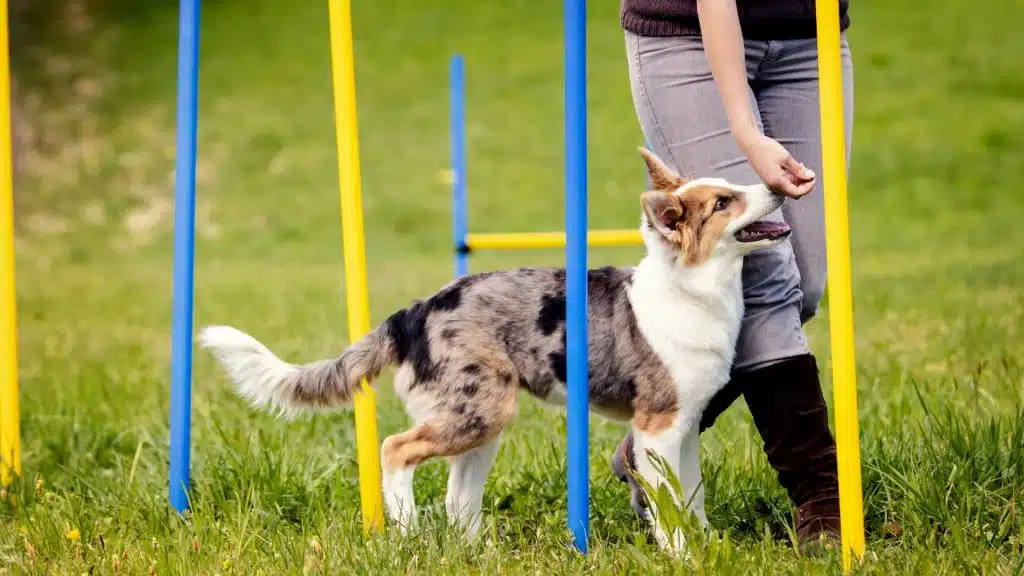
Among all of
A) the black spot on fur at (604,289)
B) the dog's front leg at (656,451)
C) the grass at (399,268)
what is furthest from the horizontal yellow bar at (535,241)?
the dog's front leg at (656,451)

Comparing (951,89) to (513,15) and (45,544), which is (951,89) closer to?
(513,15)

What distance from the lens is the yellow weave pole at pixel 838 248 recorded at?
276 centimetres

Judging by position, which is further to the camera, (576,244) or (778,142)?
(778,142)

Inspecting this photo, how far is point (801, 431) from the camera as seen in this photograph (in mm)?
3307

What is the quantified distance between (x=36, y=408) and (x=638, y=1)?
3446 mm

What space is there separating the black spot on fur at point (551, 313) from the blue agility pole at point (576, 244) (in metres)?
0.36

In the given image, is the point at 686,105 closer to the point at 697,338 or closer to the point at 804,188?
the point at 804,188

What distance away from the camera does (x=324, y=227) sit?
14234 millimetres

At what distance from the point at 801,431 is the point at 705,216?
0.65 meters

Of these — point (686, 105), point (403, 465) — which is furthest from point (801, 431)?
point (403, 465)

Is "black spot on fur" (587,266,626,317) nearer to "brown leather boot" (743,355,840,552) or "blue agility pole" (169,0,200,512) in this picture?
"brown leather boot" (743,355,840,552)

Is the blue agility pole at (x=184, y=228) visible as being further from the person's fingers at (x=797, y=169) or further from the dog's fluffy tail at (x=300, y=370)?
the person's fingers at (x=797, y=169)

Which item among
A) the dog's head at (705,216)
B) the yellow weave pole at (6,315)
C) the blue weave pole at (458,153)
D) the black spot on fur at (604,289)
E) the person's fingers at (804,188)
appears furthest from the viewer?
the blue weave pole at (458,153)

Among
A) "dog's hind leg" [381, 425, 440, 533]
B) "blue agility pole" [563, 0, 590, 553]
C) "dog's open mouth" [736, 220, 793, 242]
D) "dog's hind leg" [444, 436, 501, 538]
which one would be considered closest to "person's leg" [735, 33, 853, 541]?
"dog's open mouth" [736, 220, 793, 242]
